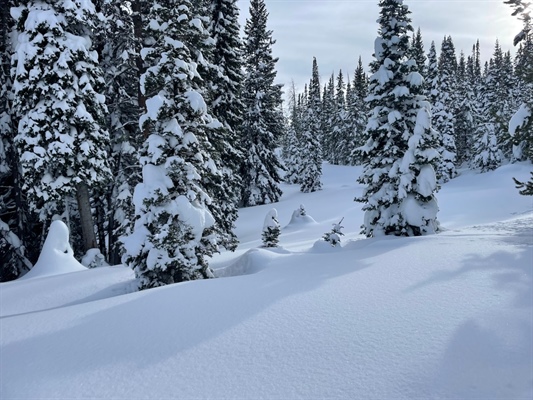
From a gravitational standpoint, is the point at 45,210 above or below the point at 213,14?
below

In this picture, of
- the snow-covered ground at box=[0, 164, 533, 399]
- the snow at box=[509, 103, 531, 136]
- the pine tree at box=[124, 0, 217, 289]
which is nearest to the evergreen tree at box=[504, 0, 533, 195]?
the snow at box=[509, 103, 531, 136]

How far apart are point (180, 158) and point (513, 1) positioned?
11.1 m

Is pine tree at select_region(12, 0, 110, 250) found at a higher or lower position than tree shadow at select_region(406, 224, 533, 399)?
higher

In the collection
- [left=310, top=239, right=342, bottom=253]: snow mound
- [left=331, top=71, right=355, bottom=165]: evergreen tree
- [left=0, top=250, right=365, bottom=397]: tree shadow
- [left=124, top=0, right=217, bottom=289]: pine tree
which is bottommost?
[left=310, top=239, right=342, bottom=253]: snow mound

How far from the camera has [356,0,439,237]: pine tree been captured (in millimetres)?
11867

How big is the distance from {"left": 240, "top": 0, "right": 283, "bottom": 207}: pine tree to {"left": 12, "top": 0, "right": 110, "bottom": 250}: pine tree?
55.4ft

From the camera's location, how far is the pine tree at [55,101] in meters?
13.8

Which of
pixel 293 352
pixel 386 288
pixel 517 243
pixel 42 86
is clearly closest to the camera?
pixel 293 352

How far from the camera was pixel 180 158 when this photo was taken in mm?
8930

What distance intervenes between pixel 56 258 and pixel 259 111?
72.7 feet

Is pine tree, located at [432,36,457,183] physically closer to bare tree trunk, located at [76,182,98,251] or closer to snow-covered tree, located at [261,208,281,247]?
snow-covered tree, located at [261,208,281,247]

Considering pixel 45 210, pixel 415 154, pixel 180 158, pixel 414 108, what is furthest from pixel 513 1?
pixel 45 210

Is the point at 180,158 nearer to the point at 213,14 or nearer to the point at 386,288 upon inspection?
the point at 386,288

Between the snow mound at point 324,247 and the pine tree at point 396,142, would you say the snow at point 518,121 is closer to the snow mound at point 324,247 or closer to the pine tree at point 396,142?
the pine tree at point 396,142
